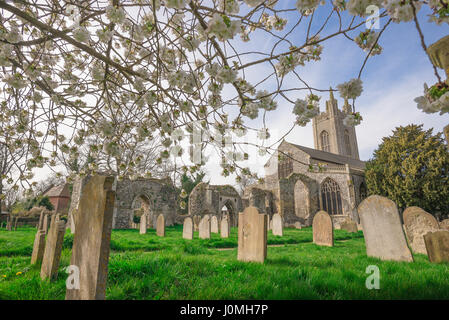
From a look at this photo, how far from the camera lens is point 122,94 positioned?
3789 mm

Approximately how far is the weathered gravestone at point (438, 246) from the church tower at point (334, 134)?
38127mm

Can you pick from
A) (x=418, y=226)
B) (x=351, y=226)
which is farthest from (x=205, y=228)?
(x=351, y=226)

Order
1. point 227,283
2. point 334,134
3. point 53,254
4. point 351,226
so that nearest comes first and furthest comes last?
point 227,283, point 53,254, point 351,226, point 334,134

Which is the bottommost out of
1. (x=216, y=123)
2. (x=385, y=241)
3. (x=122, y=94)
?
(x=385, y=241)

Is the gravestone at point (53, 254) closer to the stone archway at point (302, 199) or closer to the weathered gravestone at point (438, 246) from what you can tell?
the weathered gravestone at point (438, 246)

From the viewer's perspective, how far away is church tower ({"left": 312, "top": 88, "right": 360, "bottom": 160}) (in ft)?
131

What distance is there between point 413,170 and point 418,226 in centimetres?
1585

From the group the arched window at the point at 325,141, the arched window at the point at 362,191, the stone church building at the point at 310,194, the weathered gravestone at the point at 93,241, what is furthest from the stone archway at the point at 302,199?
the weathered gravestone at the point at 93,241

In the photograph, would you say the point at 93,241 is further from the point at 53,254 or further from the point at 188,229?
the point at 188,229

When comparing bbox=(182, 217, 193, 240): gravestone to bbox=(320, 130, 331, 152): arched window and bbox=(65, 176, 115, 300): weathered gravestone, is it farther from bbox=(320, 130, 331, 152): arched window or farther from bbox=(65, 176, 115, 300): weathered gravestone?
bbox=(320, 130, 331, 152): arched window

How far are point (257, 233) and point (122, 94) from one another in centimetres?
336

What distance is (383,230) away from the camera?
4.84m
